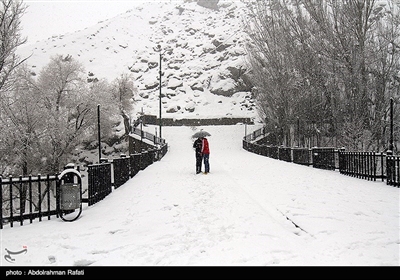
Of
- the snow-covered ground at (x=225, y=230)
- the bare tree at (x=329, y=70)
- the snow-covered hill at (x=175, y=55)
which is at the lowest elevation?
the snow-covered ground at (x=225, y=230)

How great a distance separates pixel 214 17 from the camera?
108938mm

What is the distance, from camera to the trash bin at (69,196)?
7875 millimetres

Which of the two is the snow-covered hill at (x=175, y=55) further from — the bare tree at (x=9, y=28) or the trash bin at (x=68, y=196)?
the trash bin at (x=68, y=196)

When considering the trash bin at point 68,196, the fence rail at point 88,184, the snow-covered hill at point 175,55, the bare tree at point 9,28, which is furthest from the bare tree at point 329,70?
the snow-covered hill at point 175,55

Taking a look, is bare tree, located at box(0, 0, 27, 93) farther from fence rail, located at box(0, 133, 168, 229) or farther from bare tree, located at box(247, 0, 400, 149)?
bare tree, located at box(247, 0, 400, 149)

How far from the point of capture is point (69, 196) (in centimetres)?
796

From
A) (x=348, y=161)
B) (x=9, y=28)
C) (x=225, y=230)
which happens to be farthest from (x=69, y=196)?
(x=9, y=28)

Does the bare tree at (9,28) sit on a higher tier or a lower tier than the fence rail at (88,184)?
higher

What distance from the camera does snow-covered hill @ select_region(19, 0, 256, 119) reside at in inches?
2606

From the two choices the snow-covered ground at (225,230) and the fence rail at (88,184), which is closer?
the snow-covered ground at (225,230)

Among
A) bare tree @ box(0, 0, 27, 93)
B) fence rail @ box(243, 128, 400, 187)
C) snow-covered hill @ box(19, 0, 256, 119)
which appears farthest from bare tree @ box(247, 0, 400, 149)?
snow-covered hill @ box(19, 0, 256, 119)

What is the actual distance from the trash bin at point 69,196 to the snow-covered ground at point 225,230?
341mm

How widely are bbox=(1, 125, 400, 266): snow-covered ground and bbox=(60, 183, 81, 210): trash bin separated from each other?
1.12 ft
